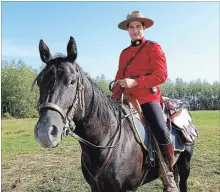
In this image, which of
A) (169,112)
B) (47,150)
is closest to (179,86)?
(47,150)

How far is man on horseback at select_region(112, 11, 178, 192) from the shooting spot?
3596mm

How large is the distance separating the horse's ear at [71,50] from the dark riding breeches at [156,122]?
1362 mm

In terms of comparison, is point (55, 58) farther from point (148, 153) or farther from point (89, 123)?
point (148, 153)

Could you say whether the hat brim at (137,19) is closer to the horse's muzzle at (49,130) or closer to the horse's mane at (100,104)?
the horse's mane at (100,104)

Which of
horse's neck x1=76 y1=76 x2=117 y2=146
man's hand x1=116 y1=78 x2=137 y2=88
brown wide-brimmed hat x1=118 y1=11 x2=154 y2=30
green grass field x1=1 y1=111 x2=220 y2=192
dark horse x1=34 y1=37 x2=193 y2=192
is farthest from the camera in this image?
green grass field x1=1 y1=111 x2=220 y2=192

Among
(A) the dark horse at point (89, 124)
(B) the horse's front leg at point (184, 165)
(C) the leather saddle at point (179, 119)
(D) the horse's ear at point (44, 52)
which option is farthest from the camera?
(B) the horse's front leg at point (184, 165)

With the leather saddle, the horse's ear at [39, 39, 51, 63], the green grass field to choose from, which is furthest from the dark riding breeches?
the green grass field

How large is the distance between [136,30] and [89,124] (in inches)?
63.9

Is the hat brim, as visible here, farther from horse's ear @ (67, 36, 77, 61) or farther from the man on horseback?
horse's ear @ (67, 36, 77, 61)

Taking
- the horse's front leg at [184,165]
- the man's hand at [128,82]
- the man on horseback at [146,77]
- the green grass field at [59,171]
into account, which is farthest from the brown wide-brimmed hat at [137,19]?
the green grass field at [59,171]

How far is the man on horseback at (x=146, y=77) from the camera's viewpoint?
360 cm

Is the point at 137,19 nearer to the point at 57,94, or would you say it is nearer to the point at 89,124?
the point at 89,124

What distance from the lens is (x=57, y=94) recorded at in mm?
2525

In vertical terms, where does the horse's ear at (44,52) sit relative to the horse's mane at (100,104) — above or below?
above
